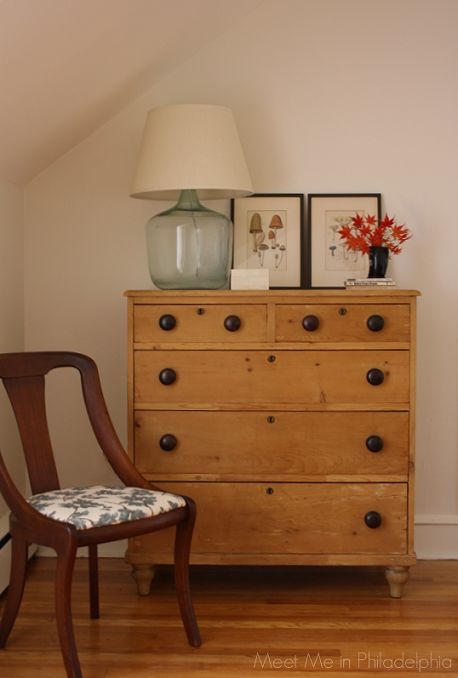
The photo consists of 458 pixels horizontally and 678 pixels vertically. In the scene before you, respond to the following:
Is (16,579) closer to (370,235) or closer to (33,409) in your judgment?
(33,409)

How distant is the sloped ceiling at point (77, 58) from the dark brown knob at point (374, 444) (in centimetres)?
147

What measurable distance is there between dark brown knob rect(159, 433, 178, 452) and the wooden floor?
1.64 ft

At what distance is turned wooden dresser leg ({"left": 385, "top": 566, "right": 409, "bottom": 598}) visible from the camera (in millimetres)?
3201

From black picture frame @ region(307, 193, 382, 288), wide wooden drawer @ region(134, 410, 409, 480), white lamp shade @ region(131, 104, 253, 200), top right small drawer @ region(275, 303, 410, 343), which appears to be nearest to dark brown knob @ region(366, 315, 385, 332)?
top right small drawer @ region(275, 303, 410, 343)

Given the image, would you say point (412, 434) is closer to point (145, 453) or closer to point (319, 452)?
point (319, 452)

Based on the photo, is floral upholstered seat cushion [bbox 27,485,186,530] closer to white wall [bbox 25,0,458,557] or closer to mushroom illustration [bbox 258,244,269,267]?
white wall [bbox 25,0,458,557]

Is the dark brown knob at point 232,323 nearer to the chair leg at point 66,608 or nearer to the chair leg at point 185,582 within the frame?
the chair leg at point 185,582

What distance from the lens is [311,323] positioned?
10.3ft

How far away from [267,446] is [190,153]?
101 cm

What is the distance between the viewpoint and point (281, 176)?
369cm

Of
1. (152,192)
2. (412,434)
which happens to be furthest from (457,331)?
(152,192)

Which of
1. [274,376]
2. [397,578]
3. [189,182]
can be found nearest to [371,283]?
[274,376]

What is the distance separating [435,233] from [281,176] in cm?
62

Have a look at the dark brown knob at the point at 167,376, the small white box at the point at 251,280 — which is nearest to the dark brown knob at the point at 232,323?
the small white box at the point at 251,280
